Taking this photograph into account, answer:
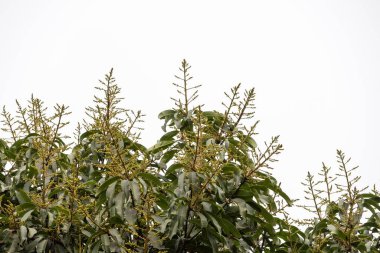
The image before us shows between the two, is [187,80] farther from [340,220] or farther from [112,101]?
[340,220]

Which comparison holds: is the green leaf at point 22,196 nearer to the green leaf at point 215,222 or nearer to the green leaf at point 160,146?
the green leaf at point 160,146

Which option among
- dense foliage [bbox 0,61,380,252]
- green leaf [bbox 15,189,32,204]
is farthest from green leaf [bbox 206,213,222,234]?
green leaf [bbox 15,189,32,204]

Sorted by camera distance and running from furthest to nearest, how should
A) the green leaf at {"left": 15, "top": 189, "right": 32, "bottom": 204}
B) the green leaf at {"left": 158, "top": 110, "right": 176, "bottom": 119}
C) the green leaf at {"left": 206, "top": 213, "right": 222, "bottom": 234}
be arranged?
1. the green leaf at {"left": 158, "top": 110, "right": 176, "bottom": 119}
2. the green leaf at {"left": 15, "top": 189, "right": 32, "bottom": 204}
3. the green leaf at {"left": 206, "top": 213, "right": 222, "bottom": 234}

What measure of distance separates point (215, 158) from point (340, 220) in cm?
106

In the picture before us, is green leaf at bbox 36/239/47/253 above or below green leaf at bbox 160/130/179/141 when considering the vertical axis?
below

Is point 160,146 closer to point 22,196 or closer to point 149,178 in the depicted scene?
point 149,178

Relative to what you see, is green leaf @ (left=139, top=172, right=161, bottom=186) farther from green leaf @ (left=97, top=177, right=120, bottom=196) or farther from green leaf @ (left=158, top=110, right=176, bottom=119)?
green leaf @ (left=158, top=110, right=176, bottom=119)

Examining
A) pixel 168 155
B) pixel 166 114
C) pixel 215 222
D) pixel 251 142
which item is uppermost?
pixel 166 114

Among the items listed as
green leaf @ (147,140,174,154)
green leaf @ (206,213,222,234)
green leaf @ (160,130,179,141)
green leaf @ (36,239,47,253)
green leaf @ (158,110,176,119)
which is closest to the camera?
green leaf @ (206,213,222,234)

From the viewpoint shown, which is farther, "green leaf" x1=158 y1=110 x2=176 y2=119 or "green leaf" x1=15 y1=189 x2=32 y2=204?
"green leaf" x1=158 y1=110 x2=176 y2=119

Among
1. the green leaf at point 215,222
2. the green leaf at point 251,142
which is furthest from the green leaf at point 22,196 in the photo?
the green leaf at point 251,142

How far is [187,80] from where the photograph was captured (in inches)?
118

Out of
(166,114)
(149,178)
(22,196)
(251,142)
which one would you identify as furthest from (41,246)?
(251,142)

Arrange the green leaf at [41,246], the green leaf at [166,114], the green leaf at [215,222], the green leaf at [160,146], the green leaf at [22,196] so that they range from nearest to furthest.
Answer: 1. the green leaf at [215,222]
2. the green leaf at [41,246]
3. the green leaf at [22,196]
4. the green leaf at [160,146]
5. the green leaf at [166,114]
